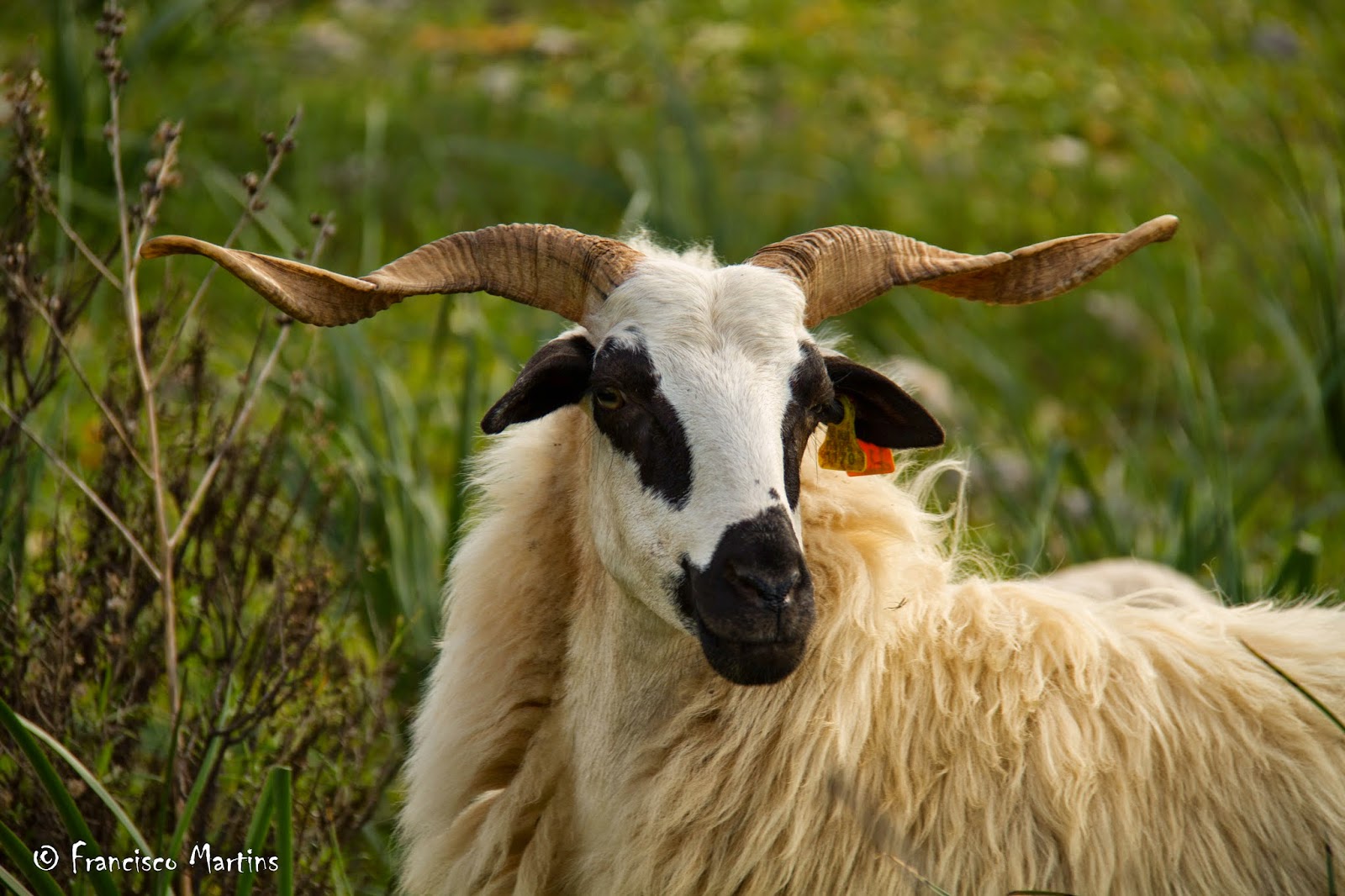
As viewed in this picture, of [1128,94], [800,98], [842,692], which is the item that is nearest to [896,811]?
[842,692]

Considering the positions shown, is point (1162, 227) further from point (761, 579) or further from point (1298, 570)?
point (1298, 570)

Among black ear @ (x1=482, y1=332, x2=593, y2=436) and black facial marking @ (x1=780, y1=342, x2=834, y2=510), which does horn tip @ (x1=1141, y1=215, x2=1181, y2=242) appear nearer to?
black facial marking @ (x1=780, y1=342, x2=834, y2=510)

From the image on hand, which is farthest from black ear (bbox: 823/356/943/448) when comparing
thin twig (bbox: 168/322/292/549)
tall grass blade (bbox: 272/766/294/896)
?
tall grass blade (bbox: 272/766/294/896)

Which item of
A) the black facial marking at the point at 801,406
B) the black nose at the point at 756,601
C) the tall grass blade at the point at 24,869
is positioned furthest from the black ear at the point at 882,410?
the tall grass blade at the point at 24,869

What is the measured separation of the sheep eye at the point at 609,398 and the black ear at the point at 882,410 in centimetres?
48

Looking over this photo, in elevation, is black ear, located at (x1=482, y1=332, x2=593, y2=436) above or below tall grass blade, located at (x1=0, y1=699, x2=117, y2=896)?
above

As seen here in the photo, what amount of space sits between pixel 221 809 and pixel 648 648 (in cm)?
145

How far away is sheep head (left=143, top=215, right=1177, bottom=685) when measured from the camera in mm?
2307

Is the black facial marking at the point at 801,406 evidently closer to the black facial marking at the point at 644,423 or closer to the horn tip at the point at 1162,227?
the black facial marking at the point at 644,423

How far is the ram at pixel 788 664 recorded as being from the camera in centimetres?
247

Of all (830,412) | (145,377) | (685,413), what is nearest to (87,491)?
(145,377)

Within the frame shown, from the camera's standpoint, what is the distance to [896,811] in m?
2.52

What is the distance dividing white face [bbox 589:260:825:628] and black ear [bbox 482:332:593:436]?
51 mm

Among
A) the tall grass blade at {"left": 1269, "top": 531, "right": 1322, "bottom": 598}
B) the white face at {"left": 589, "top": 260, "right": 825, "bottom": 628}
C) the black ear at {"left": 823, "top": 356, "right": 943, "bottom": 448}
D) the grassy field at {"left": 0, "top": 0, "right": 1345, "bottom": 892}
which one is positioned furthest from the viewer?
the tall grass blade at {"left": 1269, "top": 531, "right": 1322, "bottom": 598}
